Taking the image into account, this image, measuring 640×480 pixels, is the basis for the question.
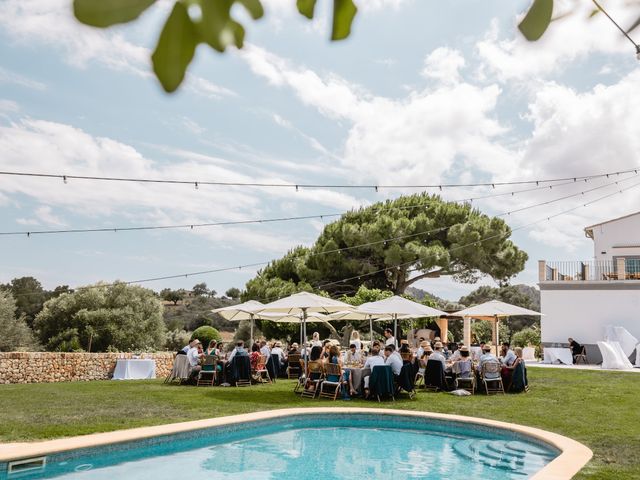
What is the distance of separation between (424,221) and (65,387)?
2076 centimetres

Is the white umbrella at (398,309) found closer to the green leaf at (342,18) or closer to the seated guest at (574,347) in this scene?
the seated guest at (574,347)

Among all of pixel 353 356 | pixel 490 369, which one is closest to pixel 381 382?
pixel 353 356

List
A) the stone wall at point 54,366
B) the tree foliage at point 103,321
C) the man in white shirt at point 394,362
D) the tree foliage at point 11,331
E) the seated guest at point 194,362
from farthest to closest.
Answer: the tree foliage at point 103,321, the tree foliage at point 11,331, the stone wall at point 54,366, the seated guest at point 194,362, the man in white shirt at point 394,362

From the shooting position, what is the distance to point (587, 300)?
79.8 ft

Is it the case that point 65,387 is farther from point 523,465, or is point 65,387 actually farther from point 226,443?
point 523,465

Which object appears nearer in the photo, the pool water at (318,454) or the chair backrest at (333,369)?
the pool water at (318,454)

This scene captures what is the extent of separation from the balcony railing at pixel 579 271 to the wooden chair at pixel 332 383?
15.2 metres

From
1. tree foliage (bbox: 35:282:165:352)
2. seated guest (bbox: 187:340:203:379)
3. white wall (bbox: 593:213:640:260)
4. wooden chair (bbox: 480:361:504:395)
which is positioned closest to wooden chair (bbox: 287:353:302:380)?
seated guest (bbox: 187:340:203:379)

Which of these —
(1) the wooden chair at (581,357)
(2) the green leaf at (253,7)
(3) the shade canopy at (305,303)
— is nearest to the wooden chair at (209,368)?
(3) the shade canopy at (305,303)

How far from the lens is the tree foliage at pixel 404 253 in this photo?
3070 centimetres

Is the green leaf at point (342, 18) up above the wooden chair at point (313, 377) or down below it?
above

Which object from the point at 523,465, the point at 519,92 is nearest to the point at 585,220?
the point at 519,92

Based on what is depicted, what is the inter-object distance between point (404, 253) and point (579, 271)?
8.13 metres

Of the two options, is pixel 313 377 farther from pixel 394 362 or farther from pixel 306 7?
pixel 306 7
